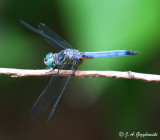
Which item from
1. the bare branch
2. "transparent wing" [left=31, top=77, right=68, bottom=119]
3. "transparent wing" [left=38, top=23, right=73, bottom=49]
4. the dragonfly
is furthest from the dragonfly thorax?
the bare branch

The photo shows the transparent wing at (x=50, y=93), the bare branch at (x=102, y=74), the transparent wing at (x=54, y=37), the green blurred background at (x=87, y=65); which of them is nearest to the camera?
the bare branch at (x=102, y=74)

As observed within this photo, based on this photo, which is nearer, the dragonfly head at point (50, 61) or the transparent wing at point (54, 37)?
the dragonfly head at point (50, 61)

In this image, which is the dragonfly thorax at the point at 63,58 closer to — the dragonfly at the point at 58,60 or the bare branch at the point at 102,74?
the dragonfly at the point at 58,60

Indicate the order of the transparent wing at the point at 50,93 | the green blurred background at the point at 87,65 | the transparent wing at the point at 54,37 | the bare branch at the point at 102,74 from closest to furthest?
the bare branch at the point at 102,74 → the transparent wing at the point at 50,93 → the green blurred background at the point at 87,65 → the transparent wing at the point at 54,37

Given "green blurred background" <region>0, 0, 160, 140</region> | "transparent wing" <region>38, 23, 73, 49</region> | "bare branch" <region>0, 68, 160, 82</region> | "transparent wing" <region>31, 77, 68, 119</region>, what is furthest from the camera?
"transparent wing" <region>38, 23, 73, 49</region>

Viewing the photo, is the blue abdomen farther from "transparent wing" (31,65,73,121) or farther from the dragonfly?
"transparent wing" (31,65,73,121)

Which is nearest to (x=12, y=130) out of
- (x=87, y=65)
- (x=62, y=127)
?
(x=62, y=127)

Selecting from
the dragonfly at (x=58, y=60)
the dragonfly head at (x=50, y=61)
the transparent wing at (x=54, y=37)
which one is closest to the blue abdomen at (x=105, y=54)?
the dragonfly at (x=58, y=60)
